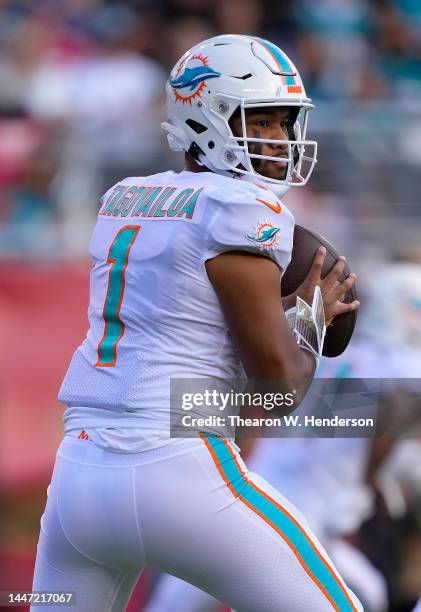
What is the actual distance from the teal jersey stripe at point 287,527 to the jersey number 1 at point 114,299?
30 centimetres

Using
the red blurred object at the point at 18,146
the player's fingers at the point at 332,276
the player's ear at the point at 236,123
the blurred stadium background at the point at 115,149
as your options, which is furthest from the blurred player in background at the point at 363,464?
the red blurred object at the point at 18,146

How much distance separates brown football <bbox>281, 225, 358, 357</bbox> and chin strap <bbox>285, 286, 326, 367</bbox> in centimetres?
12

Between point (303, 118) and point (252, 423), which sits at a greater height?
point (303, 118)

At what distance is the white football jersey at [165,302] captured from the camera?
2391 millimetres

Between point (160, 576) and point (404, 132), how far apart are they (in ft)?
11.4

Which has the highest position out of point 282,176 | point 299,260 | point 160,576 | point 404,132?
point 282,176

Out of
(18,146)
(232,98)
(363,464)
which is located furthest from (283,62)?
(18,146)

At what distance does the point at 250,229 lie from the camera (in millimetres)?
2373

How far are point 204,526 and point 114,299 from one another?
523 millimetres

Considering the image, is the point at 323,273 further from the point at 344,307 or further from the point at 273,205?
the point at 273,205

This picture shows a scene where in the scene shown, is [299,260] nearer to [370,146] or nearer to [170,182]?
[170,182]

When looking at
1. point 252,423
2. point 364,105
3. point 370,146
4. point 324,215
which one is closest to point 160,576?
point 252,423

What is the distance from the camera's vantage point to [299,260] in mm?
2719

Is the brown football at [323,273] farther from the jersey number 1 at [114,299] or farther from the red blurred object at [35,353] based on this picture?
the red blurred object at [35,353]
